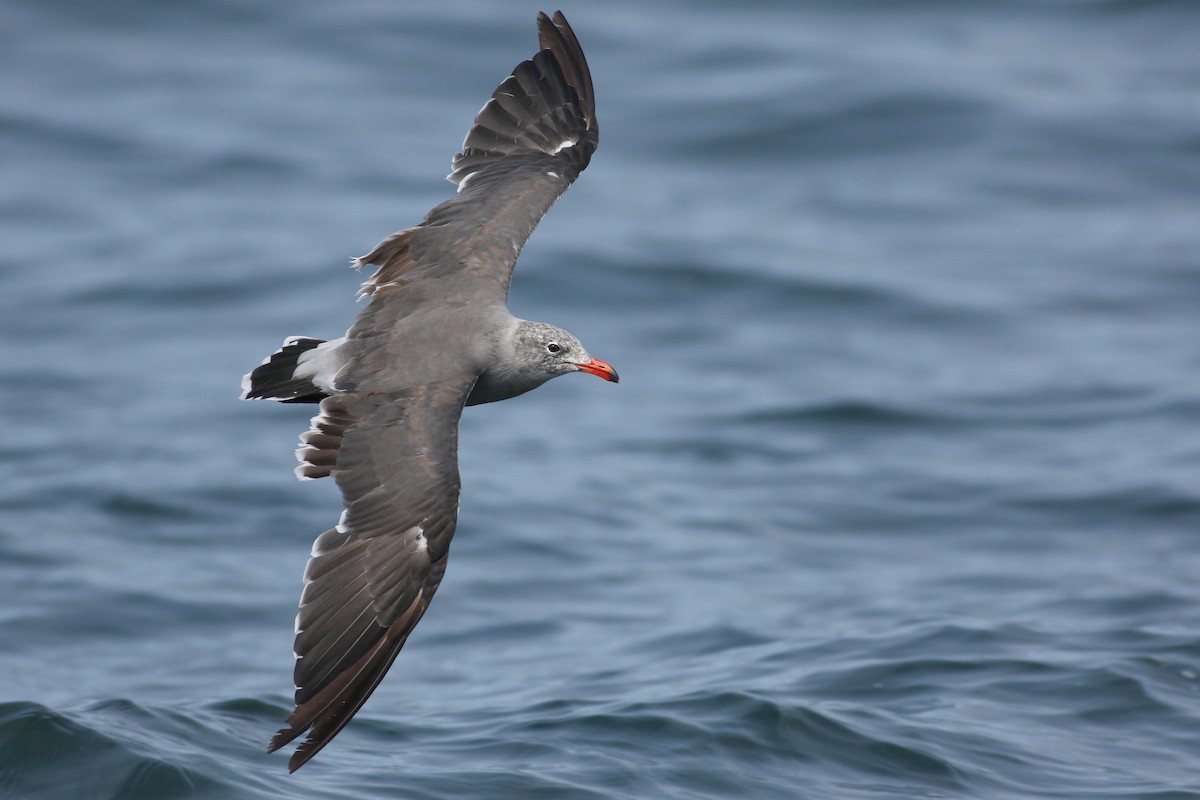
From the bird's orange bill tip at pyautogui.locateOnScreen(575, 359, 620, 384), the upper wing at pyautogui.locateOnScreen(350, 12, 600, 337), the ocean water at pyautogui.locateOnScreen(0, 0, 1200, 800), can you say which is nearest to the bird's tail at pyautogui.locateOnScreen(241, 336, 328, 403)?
the upper wing at pyautogui.locateOnScreen(350, 12, 600, 337)

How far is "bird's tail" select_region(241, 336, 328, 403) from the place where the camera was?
336 inches

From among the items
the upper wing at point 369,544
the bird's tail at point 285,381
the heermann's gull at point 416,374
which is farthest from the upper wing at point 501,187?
the upper wing at point 369,544

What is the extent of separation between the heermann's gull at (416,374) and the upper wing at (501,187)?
0.4 inches

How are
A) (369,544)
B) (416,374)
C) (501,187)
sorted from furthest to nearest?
(501,187) < (416,374) < (369,544)

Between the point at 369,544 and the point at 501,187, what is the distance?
2.73 m

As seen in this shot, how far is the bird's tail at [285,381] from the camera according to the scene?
8.52 metres

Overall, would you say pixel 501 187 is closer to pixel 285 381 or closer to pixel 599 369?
pixel 599 369

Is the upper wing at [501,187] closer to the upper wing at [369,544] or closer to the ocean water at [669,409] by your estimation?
the upper wing at [369,544]

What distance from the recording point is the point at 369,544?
24.7ft

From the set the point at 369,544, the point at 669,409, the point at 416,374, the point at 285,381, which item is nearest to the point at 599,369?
the point at 416,374

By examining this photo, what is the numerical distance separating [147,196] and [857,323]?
8.01 meters

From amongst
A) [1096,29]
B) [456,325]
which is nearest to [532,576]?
[456,325]

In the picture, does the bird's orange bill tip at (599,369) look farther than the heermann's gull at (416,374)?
Yes

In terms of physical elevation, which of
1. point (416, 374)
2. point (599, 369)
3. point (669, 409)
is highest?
point (669, 409)
